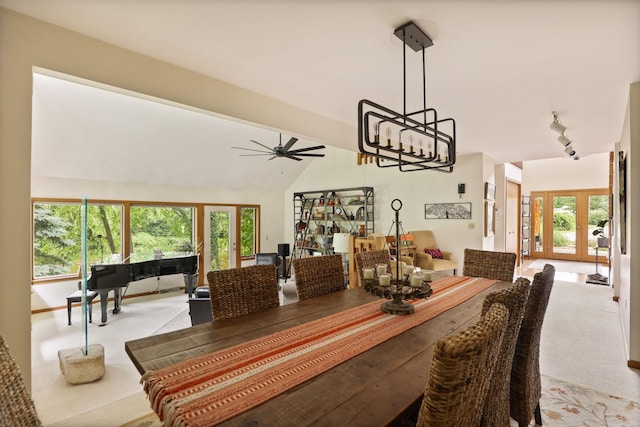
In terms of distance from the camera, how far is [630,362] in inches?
114

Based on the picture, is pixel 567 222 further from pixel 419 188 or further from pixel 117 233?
pixel 117 233

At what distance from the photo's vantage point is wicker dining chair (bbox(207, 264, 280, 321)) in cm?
190

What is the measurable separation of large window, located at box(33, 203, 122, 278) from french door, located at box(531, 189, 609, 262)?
10649 millimetres

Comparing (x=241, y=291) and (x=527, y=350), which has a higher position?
(x=241, y=291)

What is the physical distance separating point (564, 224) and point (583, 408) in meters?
8.56

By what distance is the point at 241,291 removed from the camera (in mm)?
1998

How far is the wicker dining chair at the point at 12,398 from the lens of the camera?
0.91m

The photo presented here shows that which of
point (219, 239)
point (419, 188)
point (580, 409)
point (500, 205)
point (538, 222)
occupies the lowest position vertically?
point (580, 409)

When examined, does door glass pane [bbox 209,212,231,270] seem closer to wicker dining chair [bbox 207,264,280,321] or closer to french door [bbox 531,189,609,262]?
wicker dining chair [bbox 207,264,280,321]

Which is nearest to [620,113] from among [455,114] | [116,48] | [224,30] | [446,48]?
[455,114]

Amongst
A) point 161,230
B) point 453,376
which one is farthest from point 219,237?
point 453,376

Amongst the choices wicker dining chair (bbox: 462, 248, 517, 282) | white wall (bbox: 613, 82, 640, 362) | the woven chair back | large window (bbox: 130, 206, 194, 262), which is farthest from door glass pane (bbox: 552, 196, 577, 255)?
large window (bbox: 130, 206, 194, 262)

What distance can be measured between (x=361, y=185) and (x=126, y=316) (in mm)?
5295

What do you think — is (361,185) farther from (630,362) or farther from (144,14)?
(144,14)
